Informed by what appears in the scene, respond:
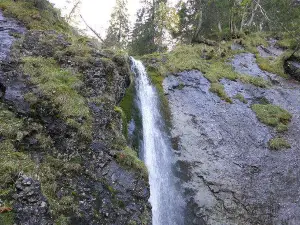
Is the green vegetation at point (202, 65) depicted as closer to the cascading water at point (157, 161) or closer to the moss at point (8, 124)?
the cascading water at point (157, 161)

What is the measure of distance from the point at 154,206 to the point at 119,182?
323 centimetres

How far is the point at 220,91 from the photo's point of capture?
58.5 ft

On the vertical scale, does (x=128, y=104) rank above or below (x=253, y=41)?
below

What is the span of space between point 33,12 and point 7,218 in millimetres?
10855

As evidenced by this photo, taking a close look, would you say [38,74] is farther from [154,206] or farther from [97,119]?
[154,206]

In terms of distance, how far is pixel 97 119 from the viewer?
894 cm

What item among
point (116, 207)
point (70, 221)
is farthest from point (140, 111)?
point (70, 221)

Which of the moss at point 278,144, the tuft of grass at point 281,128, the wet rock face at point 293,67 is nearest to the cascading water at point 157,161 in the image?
the moss at point 278,144

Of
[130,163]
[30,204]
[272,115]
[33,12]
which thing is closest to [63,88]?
[130,163]

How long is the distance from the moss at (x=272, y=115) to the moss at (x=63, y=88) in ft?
34.9

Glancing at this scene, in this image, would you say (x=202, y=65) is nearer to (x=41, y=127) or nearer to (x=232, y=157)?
(x=232, y=157)

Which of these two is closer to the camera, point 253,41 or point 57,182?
point 57,182

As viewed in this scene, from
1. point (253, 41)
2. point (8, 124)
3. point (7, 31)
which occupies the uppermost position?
point (253, 41)

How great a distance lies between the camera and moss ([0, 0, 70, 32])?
1256 cm
